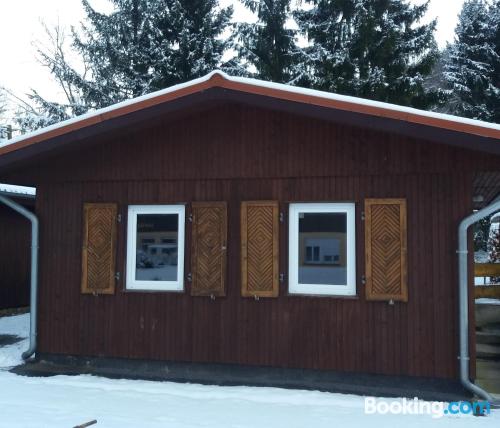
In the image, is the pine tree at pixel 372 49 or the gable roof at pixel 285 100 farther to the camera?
the pine tree at pixel 372 49

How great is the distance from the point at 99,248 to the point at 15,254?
5.19 metres

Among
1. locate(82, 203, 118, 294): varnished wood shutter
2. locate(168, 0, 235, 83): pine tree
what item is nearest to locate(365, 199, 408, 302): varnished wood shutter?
locate(82, 203, 118, 294): varnished wood shutter

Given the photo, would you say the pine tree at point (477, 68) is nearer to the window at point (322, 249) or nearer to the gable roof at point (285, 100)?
the window at point (322, 249)

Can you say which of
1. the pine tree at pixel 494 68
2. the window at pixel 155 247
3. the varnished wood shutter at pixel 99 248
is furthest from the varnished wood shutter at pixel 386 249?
the pine tree at pixel 494 68

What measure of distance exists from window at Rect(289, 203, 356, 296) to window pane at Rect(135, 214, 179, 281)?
5.36 ft

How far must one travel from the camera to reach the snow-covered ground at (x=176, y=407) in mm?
5195

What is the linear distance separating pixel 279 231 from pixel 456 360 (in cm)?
259

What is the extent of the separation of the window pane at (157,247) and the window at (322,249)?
5.36ft

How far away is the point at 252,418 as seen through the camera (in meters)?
5.33

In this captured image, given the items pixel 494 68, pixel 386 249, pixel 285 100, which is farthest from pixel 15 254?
pixel 494 68

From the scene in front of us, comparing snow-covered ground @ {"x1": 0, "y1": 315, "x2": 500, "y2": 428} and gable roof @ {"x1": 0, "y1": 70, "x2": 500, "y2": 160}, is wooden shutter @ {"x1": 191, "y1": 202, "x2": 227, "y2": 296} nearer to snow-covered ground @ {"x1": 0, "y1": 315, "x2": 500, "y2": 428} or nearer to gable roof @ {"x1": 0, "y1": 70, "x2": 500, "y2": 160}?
snow-covered ground @ {"x1": 0, "y1": 315, "x2": 500, "y2": 428}

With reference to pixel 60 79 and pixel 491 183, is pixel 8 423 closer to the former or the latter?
pixel 491 183

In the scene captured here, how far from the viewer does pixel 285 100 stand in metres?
6.06

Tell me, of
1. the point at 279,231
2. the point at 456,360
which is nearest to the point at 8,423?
the point at 279,231
